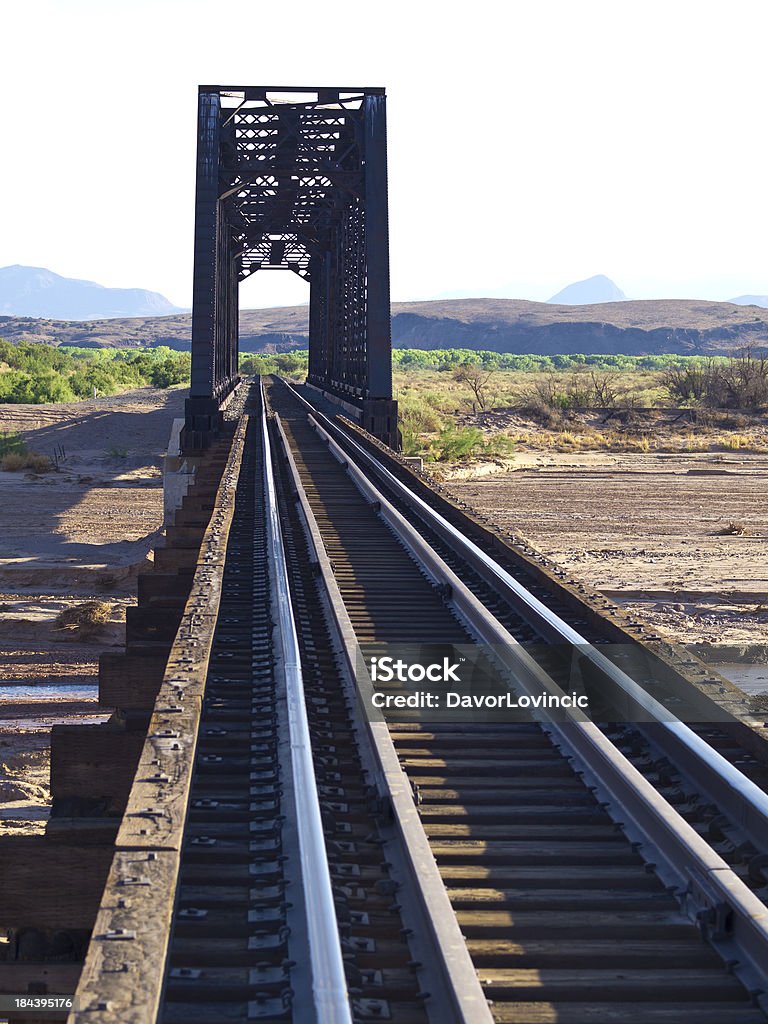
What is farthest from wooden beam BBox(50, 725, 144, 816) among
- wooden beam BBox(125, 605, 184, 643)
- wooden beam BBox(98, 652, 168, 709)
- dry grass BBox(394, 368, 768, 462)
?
dry grass BBox(394, 368, 768, 462)

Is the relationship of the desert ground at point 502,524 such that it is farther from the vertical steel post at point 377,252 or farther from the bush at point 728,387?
the bush at point 728,387

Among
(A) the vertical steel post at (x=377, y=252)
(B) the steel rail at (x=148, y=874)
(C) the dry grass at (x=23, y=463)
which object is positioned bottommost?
(C) the dry grass at (x=23, y=463)

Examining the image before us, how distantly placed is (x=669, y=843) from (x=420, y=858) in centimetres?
101

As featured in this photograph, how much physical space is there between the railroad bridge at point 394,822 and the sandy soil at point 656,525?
3552 mm

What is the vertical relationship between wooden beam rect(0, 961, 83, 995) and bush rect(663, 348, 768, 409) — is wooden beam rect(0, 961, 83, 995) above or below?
below

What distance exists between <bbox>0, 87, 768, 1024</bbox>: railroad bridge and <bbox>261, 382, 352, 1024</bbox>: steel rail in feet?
0.04

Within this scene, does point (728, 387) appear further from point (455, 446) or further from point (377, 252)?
point (377, 252)

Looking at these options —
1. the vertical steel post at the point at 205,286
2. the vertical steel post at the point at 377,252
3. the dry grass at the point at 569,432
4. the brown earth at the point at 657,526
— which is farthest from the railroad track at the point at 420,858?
the dry grass at the point at 569,432

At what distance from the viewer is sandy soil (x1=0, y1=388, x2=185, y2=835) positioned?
10.7 metres

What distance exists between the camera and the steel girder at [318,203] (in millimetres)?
26203

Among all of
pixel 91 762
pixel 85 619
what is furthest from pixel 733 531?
pixel 91 762

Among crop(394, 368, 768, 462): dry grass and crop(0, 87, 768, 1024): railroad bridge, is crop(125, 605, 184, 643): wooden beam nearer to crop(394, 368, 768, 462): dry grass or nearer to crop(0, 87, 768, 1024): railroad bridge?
crop(0, 87, 768, 1024): railroad bridge

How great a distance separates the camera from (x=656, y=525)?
21719 mm

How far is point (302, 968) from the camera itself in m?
3.83
